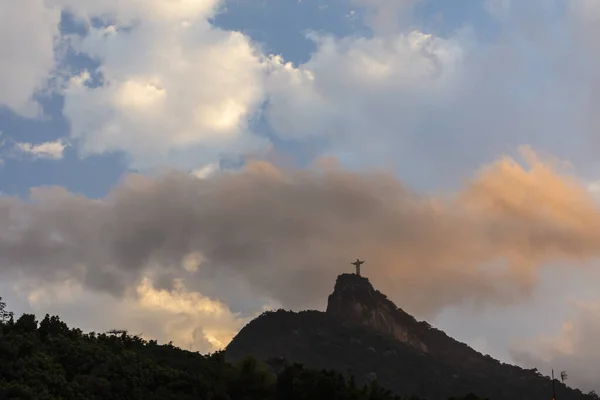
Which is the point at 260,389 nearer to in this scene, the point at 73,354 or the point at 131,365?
the point at 131,365

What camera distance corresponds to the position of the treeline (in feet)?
180

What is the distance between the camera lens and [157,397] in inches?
2331

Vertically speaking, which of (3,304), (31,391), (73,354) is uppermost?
(3,304)

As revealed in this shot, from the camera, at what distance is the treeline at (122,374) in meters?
54.7

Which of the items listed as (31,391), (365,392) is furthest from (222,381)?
(31,391)

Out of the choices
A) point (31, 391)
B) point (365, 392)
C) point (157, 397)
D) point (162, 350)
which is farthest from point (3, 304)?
point (365, 392)

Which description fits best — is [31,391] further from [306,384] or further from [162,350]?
[162,350]

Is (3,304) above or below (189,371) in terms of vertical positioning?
above

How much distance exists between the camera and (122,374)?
61.7m

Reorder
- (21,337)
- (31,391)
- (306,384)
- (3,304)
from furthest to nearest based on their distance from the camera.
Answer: (3,304), (306,384), (21,337), (31,391)

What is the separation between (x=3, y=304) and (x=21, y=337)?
1895cm

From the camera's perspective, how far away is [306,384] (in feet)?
217

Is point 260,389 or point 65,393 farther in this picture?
point 260,389

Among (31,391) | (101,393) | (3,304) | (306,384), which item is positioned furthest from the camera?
(3,304)
